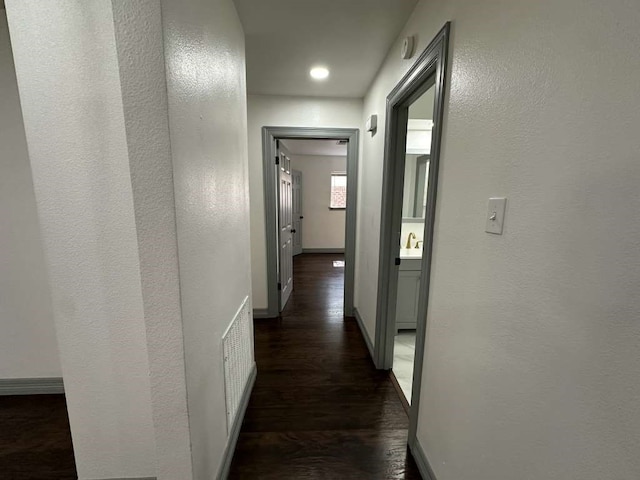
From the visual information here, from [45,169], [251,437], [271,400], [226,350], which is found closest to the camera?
[45,169]

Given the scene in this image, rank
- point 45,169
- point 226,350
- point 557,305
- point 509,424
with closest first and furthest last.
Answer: point 557,305 < point 509,424 < point 45,169 < point 226,350

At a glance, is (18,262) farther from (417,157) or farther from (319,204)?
(319,204)

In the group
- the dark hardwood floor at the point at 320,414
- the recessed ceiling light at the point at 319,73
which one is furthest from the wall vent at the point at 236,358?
the recessed ceiling light at the point at 319,73

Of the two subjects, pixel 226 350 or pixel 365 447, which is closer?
pixel 226 350

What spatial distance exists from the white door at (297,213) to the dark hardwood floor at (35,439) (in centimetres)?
459

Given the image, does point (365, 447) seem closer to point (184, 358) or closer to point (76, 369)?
point (184, 358)

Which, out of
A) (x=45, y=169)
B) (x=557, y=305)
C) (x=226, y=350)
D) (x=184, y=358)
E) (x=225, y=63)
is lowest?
(x=226, y=350)

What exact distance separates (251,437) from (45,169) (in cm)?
169

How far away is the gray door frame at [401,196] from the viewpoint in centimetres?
122

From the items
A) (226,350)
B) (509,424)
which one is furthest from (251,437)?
(509,424)

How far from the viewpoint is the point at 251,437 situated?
1.53m

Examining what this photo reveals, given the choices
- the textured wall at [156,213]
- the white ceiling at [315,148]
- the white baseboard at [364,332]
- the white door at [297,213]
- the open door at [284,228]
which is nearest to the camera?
the textured wall at [156,213]

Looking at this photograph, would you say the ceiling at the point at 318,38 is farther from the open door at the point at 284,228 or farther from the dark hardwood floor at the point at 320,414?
the dark hardwood floor at the point at 320,414

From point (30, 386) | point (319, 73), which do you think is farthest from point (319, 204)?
point (30, 386)
